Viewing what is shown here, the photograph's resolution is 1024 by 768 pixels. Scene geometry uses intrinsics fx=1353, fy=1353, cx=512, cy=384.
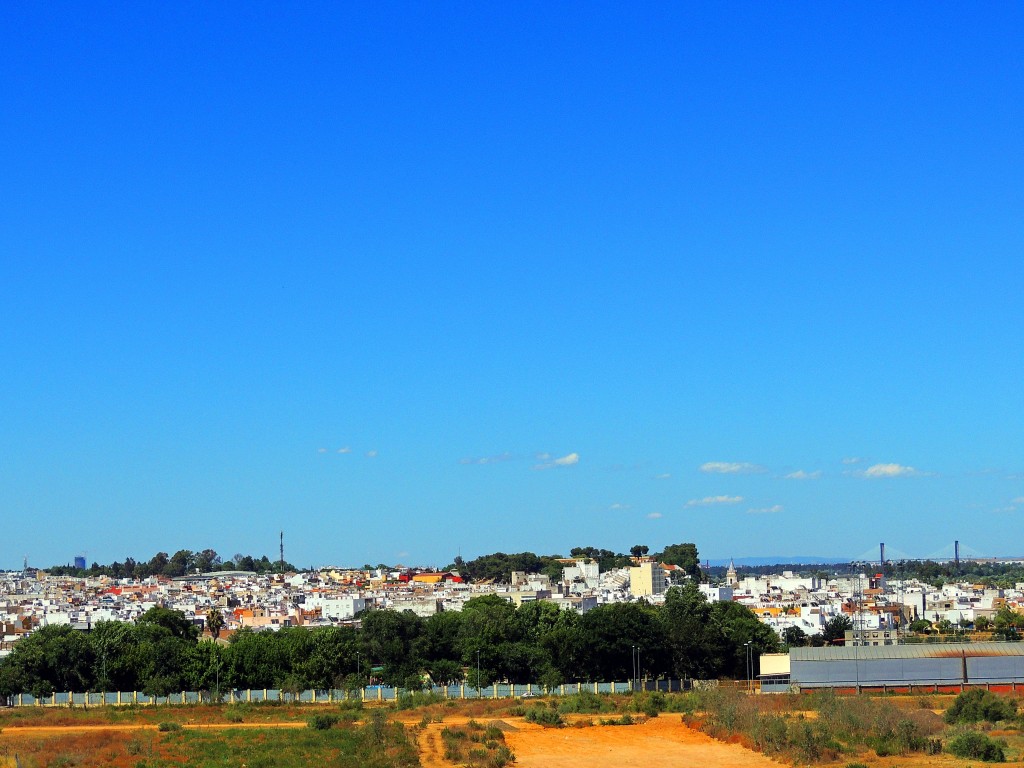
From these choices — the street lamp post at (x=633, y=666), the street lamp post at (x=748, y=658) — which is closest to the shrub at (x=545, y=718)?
the street lamp post at (x=633, y=666)

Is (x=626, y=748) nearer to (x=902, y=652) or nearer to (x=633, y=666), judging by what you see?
(x=633, y=666)

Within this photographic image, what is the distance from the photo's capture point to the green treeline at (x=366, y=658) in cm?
6247

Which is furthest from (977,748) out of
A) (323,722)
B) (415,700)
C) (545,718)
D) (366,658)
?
(366,658)

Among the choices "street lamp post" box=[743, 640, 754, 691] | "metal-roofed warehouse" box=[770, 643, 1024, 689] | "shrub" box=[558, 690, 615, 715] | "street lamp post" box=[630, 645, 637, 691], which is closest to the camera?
"shrub" box=[558, 690, 615, 715]

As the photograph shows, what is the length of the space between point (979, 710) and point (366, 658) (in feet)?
105

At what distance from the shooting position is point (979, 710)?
45.9 metres

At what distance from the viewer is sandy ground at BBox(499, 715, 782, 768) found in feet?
125

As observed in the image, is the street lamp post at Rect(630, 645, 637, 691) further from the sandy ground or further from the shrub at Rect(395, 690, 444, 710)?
the sandy ground

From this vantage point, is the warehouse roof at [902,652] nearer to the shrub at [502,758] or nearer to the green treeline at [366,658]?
the green treeline at [366,658]

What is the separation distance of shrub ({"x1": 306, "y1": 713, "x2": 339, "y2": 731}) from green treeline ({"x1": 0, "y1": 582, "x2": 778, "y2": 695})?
12.8m

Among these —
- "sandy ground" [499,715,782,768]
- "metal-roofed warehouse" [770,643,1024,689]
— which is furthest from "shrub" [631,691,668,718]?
"metal-roofed warehouse" [770,643,1024,689]

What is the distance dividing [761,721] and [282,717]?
20.0 metres

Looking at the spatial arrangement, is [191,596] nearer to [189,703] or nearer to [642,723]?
[189,703]

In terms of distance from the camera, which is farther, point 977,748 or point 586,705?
point 586,705
